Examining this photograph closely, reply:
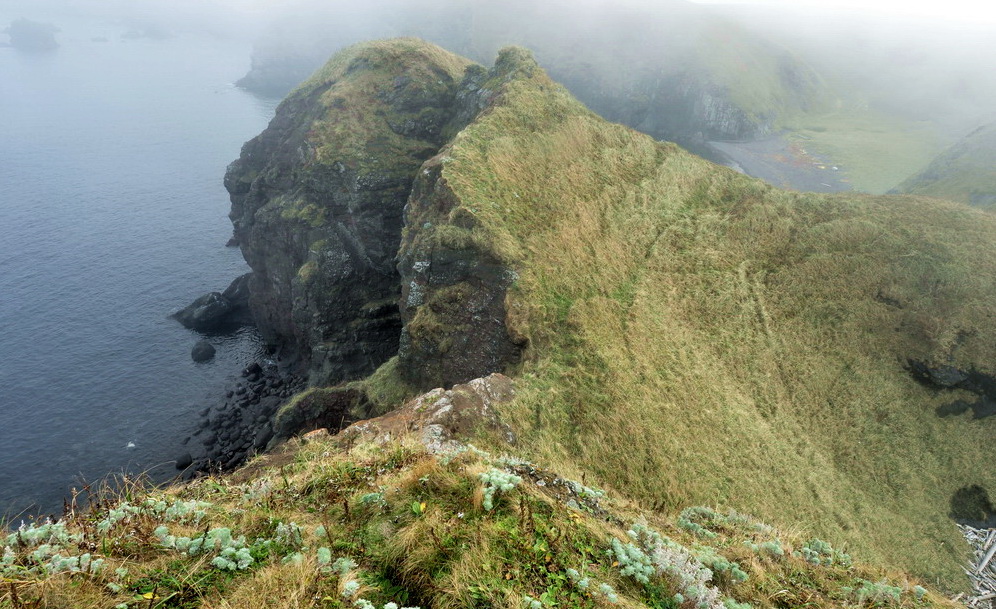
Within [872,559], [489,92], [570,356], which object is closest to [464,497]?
[570,356]

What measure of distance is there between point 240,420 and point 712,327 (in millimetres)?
44021

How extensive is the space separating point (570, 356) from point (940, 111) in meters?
187

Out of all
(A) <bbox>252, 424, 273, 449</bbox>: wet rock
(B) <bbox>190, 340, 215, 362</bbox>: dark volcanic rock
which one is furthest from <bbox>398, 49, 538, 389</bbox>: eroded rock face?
(B) <bbox>190, 340, 215, 362</bbox>: dark volcanic rock

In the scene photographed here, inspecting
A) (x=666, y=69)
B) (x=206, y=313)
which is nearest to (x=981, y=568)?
(x=206, y=313)

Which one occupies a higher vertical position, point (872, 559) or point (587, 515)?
point (587, 515)

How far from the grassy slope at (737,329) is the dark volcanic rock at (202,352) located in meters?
40.2

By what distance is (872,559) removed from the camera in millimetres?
19125

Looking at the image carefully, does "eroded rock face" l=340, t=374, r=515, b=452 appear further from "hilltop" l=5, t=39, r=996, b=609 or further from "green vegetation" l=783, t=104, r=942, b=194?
"green vegetation" l=783, t=104, r=942, b=194

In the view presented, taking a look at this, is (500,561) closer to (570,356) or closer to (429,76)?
(570,356)

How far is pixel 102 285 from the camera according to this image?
6322 cm

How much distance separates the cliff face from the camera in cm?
4650

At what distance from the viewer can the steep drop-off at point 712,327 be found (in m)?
20.5

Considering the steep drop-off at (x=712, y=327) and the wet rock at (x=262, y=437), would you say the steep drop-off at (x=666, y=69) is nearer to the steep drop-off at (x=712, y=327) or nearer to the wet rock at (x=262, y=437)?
the steep drop-off at (x=712, y=327)

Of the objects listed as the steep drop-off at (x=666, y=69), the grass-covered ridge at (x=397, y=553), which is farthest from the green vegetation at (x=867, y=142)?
the grass-covered ridge at (x=397, y=553)
